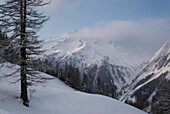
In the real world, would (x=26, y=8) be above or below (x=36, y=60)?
above

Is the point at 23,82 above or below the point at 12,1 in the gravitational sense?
below

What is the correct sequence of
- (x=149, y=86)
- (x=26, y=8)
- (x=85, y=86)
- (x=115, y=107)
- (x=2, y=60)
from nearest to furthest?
(x=2, y=60), (x=26, y=8), (x=115, y=107), (x=85, y=86), (x=149, y=86)

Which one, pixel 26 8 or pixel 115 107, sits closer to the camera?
pixel 26 8

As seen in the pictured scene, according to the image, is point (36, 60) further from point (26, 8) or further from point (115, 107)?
point (115, 107)

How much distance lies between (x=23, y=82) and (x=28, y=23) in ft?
19.0

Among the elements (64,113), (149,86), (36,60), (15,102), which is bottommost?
(149,86)

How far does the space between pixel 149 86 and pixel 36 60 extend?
176 metres

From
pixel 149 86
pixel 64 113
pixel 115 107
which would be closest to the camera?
pixel 64 113

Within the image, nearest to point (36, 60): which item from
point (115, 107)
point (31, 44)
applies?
point (31, 44)

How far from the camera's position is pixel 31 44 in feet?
44.2

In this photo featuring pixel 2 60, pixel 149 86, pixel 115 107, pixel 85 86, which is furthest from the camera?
pixel 149 86

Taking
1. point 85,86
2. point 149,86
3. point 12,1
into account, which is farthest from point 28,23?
point 149,86

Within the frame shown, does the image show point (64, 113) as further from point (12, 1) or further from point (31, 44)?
point (12, 1)

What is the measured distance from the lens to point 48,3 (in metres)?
14.0
